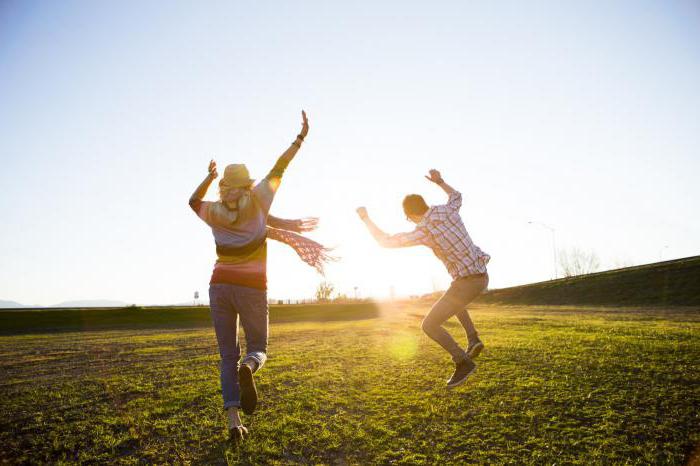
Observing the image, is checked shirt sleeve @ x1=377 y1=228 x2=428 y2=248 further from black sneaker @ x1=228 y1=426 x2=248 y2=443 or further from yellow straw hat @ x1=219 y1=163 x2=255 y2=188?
black sneaker @ x1=228 y1=426 x2=248 y2=443

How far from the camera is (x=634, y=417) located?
17.0 feet

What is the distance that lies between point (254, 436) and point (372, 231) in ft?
9.78

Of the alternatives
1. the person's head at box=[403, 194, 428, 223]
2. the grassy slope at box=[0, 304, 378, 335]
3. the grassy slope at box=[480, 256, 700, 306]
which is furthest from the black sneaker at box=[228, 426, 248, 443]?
the grassy slope at box=[480, 256, 700, 306]

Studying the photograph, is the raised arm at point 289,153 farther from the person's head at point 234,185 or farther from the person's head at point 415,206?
the person's head at point 415,206

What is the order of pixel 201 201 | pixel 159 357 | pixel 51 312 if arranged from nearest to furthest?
pixel 201 201 < pixel 159 357 < pixel 51 312

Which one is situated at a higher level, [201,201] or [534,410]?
[201,201]

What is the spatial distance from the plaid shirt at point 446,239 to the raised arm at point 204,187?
7.46 ft

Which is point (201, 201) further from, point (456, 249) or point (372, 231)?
point (456, 249)

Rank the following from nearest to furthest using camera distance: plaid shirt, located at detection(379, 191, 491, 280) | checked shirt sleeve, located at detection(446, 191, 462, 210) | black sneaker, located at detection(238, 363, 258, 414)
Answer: black sneaker, located at detection(238, 363, 258, 414) → plaid shirt, located at detection(379, 191, 491, 280) → checked shirt sleeve, located at detection(446, 191, 462, 210)

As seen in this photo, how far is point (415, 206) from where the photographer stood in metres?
5.65

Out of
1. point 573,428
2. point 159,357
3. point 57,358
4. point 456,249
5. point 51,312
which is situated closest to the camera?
point 573,428

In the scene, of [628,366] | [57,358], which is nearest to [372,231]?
[628,366]

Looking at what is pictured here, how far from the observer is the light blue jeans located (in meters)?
4.27

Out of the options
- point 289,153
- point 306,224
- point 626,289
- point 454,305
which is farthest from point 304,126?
point 626,289
